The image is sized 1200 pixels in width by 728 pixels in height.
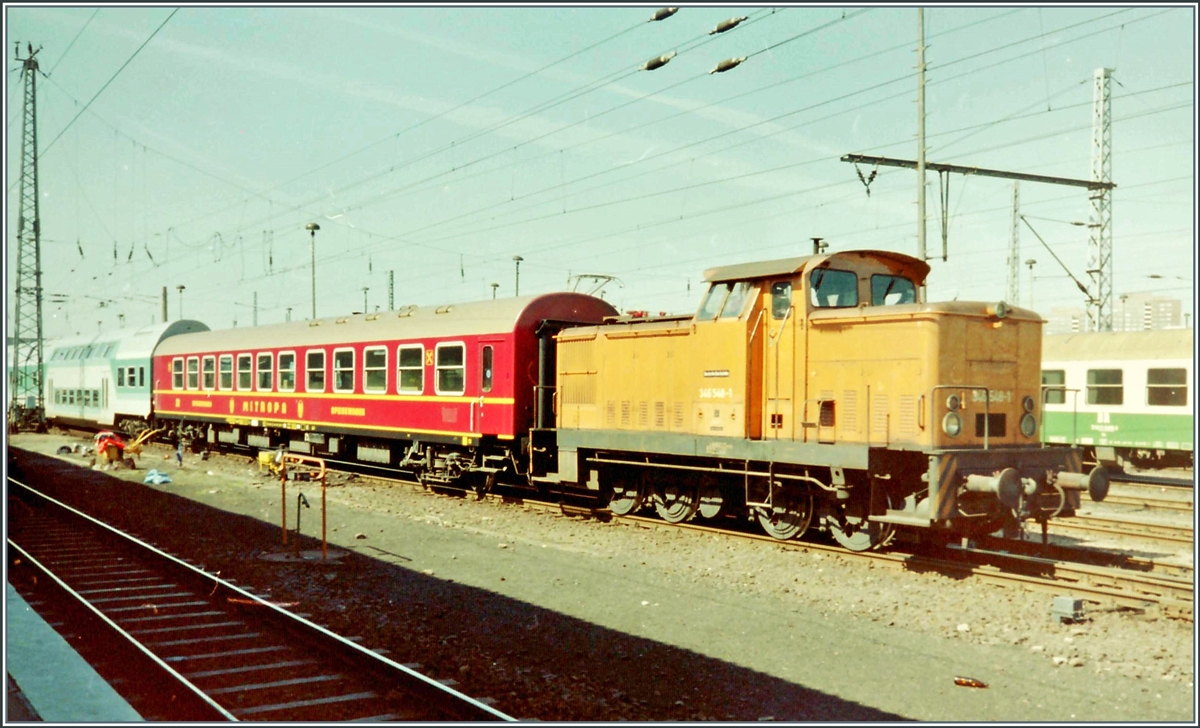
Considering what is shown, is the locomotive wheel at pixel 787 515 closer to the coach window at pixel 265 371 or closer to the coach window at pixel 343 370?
the coach window at pixel 343 370

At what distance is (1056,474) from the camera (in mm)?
10961

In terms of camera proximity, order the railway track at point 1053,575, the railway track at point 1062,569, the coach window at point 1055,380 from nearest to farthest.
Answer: the railway track at point 1053,575 → the railway track at point 1062,569 → the coach window at point 1055,380

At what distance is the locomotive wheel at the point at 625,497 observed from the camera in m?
14.5

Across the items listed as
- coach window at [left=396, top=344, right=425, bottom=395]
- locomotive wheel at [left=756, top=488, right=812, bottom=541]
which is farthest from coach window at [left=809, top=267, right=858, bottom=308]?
coach window at [left=396, top=344, right=425, bottom=395]

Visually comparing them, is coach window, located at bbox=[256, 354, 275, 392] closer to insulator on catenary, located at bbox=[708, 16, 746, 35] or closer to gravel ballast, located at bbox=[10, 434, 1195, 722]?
gravel ballast, located at bbox=[10, 434, 1195, 722]

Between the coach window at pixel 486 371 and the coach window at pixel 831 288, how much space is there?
23.2 ft

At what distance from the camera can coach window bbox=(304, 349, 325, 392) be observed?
21766 millimetres

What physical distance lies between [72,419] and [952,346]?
3953 cm

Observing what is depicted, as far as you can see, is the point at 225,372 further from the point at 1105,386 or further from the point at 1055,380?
the point at 1105,386

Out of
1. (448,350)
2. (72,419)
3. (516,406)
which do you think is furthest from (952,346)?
(72,419)

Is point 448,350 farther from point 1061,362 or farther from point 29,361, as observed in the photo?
point 29,361

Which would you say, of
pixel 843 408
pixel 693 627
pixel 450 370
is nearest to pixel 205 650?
pixel 693 627

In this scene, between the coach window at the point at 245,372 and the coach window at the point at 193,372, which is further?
the coach window at the point at 193,372

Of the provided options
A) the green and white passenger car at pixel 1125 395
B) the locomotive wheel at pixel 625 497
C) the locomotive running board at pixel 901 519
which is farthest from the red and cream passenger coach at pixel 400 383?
the green and white passenger car at pixel 1125 395
